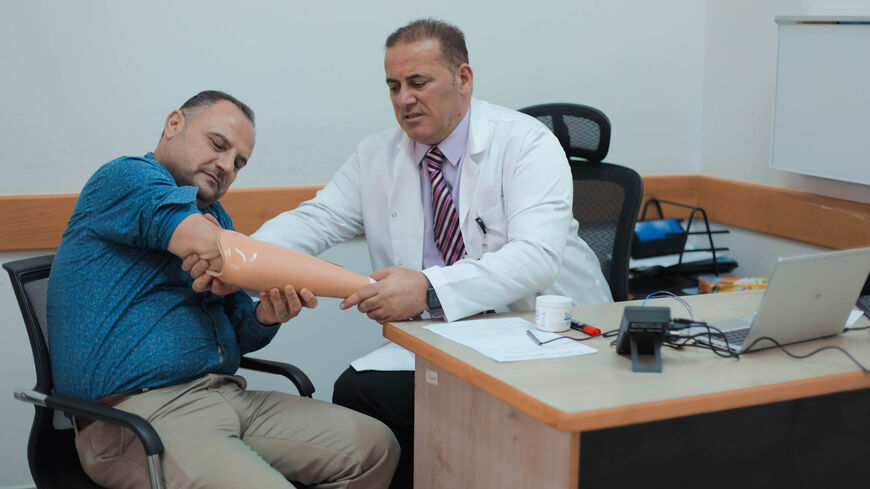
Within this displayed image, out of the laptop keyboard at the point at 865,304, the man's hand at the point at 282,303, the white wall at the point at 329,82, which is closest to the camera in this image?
the man's hand at the point at 282,303

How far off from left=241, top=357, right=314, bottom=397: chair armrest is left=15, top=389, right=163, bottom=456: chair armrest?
1.48 feet

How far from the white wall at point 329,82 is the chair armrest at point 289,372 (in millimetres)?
948

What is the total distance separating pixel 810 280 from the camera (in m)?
1.49

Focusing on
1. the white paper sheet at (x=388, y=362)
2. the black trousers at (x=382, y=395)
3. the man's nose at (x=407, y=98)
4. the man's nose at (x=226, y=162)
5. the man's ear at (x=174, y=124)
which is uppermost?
the man's nose at (x=407, y=98)

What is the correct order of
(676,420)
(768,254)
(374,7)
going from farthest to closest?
(768,254) → (374,7) → (676,420)

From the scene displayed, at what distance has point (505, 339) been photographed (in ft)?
5.32

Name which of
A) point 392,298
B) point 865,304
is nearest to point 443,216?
point 392,298

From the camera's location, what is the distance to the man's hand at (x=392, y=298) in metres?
1.77

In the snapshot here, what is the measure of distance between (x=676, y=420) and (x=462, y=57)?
3.75 ft

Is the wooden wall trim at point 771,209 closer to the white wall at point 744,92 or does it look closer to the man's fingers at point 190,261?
the white wall at point 744,92

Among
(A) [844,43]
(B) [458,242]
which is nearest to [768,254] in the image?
(A) [844,43]

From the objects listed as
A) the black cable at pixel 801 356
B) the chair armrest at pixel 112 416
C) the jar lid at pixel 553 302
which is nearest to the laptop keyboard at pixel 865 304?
the black cable at pixel 801 356

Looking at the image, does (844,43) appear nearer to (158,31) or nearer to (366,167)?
(366,167)

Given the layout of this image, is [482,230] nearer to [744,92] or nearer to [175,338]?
[175,338]
